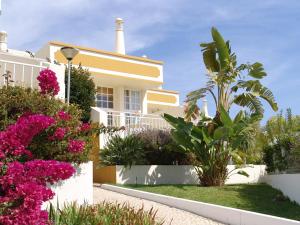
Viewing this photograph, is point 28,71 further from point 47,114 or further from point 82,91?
point 82,91

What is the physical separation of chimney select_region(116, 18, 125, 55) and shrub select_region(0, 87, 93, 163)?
16740 mm

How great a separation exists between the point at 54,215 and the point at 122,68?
15.8m

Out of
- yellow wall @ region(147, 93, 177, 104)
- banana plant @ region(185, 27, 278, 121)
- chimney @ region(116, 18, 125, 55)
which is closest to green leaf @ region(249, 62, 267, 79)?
banana plant @ region(185, 27, 278, 121)

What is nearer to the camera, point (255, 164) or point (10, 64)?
point (10, 64)

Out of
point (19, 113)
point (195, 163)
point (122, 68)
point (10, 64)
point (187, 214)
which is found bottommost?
point (187, 214)

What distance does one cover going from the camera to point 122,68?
23062mm

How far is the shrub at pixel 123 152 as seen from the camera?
15.6 m

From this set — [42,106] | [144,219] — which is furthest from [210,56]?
[144,219]

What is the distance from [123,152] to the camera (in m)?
15.6

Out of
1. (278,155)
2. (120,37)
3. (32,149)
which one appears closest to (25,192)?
(32,149)

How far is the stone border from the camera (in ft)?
31.7

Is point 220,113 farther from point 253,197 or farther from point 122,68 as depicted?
point 122,68

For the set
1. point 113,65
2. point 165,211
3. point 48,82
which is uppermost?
point 113,65

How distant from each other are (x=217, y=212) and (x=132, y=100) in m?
14.6
